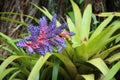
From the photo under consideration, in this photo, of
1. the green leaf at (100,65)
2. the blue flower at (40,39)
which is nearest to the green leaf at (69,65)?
the green leaf at (100,65)

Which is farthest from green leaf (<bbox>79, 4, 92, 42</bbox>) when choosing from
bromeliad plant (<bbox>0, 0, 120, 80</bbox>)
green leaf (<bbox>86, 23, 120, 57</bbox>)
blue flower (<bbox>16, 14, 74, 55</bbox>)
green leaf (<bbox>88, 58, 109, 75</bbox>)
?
blue flower (<bbox>16, 14, 74, 55</bbox>)

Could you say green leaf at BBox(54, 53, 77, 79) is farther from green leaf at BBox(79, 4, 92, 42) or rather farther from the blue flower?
the blue flower

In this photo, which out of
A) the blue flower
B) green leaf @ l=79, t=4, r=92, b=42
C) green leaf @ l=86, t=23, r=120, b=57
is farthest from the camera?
green leaf @ l=79, t=4, r=92, b=42

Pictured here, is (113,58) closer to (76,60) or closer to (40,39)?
(76,60)

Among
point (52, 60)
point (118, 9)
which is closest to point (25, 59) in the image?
point (52, 60)

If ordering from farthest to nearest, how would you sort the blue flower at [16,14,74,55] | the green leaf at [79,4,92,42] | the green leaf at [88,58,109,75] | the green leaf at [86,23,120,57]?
the green leaf at [79,4,92,42], the green leaf at [86,23,120,57], the green leaf at [88,58,109,75], the blue flower at [16,14,74,55]

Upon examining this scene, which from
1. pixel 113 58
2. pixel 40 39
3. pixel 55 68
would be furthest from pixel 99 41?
pixel 40 39

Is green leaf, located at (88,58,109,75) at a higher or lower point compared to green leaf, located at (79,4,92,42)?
lower

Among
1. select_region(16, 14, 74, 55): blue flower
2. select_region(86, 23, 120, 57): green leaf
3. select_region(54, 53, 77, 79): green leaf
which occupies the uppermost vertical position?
select_region(16, 14, 74, 55): blue flower
